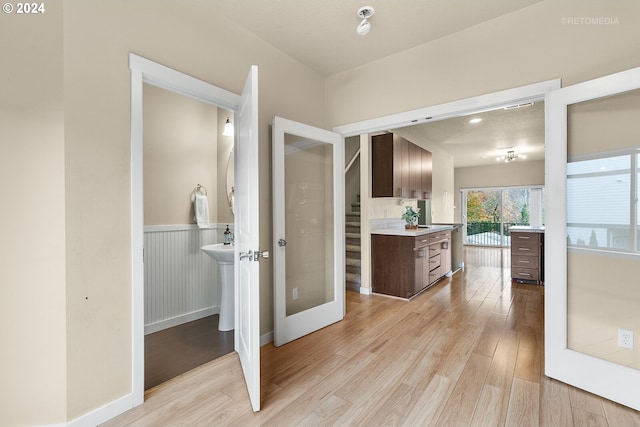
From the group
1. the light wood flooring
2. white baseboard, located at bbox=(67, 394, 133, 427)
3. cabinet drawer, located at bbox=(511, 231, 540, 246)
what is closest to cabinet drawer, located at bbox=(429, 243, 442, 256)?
cabinet drawer, located at bbox=(511, 231, 540, 246)

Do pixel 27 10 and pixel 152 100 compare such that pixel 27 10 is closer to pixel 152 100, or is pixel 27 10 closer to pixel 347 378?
pixel 152 100

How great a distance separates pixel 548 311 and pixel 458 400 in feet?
2.95

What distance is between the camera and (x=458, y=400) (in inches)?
72.8

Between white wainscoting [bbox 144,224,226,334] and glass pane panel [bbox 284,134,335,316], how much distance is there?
3.66ft

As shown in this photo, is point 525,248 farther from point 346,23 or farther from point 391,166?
point 346,23

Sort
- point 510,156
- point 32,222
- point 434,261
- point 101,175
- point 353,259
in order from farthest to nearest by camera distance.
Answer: point 510,156 → point 434,261 → point 353,259 → point 101,175 → point 32,222

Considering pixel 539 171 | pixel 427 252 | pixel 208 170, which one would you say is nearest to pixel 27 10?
pixel 208 170

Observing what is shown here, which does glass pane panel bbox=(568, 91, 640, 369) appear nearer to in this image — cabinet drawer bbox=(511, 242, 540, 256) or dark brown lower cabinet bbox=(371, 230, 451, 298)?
dark brown lower cabinet bbox=(371, 230, 451, 298)

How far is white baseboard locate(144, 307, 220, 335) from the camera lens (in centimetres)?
293

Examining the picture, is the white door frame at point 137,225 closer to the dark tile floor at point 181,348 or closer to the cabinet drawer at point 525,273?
the dark tile floor at point 181,348

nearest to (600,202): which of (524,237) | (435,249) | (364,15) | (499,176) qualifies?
(364,15)

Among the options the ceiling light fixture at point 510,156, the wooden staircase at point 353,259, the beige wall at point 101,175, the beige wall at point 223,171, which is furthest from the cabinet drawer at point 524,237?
the beige wall at point 101,175

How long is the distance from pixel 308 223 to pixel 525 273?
4.05 m

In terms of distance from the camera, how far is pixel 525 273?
15.8 feet
